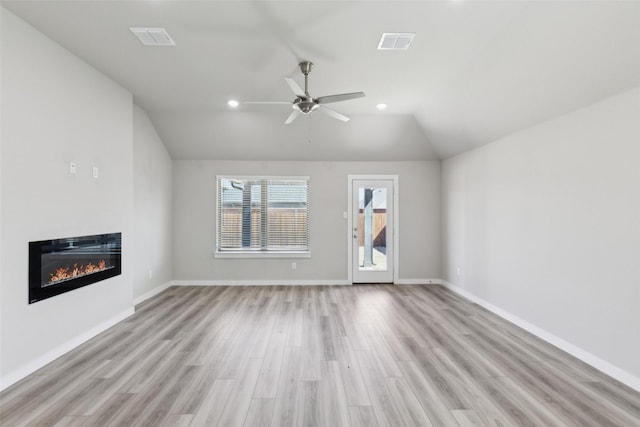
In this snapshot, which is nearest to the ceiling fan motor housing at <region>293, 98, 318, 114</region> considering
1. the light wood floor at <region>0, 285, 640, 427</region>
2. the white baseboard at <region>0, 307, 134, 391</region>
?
the light wood floor at <region>0, 285, 640, 427</region>

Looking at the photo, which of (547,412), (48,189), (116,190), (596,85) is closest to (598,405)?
(547,412)

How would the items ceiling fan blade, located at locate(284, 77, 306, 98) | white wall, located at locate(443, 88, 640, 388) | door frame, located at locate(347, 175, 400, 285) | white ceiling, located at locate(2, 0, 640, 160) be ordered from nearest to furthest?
white ceiling, located at locate(2, 0, 640, 160), white wall, located at locate(443, 88, 640, 388), ceiling fan blade, located at locate(284, 77, 306, 98), door frame, located at locate(347, 175, 400, 285)

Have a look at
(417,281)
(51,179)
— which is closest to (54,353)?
(51,179)

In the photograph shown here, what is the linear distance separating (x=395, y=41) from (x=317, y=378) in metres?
3.10

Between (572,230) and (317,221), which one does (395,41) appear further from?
(317,221)

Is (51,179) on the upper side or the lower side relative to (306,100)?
lower

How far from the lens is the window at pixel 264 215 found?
604cm

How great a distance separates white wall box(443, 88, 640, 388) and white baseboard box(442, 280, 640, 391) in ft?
0.04

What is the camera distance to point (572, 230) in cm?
303

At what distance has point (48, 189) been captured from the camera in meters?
2.81

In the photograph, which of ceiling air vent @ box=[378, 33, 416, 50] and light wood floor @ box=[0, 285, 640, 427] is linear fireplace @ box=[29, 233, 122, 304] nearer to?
light wood floor @ box=[0, 285, 640, 427]

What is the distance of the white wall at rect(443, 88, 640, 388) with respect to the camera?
2.51 meters

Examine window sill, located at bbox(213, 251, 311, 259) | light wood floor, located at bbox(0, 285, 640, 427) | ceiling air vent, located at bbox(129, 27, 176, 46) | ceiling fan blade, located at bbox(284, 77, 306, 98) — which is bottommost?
light wood floor, located at bbox(0, 285, 640, 427)

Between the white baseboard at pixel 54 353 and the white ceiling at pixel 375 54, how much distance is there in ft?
9.58
